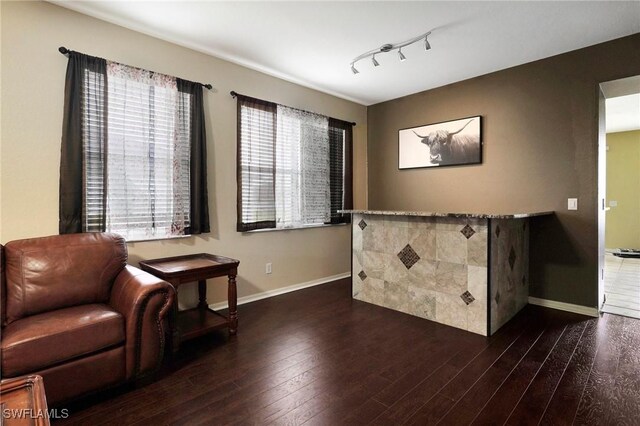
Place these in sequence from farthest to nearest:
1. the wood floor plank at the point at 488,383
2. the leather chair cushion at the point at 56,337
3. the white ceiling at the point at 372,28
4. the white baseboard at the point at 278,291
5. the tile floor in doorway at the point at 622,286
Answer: the white baseboard at the point at 278,291, the tile floor in doorway at the point at 622,286, the white ceiling at the point at 372,28, the wood floor plank at the point at 488,383, the leather chair cushion at the point at 56,337

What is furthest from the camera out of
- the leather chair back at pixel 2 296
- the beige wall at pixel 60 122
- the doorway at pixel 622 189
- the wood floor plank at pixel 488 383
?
the doorway at pixel 622 189

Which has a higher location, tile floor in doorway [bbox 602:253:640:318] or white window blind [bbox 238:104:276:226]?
white window blind [bbox 238:104:276:226]

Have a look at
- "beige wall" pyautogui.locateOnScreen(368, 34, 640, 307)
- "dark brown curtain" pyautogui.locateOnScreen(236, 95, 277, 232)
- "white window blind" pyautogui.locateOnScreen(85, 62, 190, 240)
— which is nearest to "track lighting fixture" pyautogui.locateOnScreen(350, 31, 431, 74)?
"beige wall" pyautogui.locateOnScreen(368, 34, 640, 307)

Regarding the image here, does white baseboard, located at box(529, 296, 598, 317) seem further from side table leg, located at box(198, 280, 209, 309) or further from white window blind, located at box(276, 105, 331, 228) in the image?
side table leg, located at box(198, 280, 209, 309)

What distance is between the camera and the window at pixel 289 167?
11.7 ft

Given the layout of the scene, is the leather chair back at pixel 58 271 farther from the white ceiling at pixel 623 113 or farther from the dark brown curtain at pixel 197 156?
A: the white ceiling at pixel 623 113

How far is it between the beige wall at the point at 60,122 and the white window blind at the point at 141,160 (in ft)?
0.54

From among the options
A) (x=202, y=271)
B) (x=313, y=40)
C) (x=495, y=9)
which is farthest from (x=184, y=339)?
(x=495, y=9)

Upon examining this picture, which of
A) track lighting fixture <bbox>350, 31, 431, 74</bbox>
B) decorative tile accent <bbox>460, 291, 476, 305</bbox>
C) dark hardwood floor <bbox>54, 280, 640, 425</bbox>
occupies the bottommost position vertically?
dark hardwood floor <bbox>54, 280, 640, 425</bbox>

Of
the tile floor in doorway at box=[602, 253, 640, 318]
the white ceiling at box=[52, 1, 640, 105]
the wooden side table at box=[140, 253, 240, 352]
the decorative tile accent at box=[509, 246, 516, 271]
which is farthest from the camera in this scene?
the tile floor in doorway at box=[602, 253, 640, 318]

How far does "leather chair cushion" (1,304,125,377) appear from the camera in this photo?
1591 millimetres

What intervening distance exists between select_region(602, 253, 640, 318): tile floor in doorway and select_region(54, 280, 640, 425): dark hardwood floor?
0.39 m

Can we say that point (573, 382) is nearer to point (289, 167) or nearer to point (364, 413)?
point (364, 413)

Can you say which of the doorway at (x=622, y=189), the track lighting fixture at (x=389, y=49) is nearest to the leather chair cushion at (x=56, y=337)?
the track lighting fixture at (x=389, y=49)
